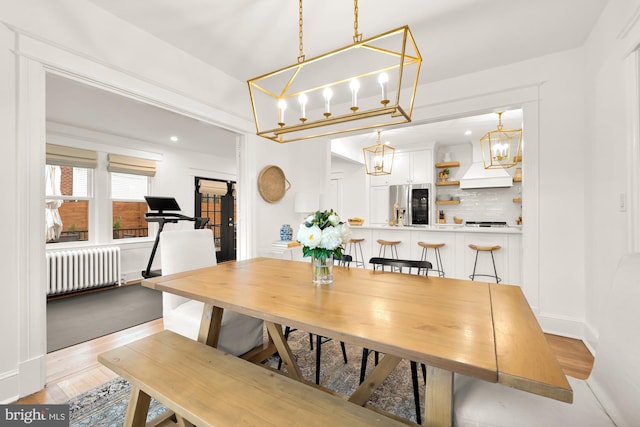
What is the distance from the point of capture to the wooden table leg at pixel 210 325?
5.68 ft

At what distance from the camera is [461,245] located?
13.3 feet

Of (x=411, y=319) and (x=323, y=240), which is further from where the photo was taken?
(x=323, y=240)

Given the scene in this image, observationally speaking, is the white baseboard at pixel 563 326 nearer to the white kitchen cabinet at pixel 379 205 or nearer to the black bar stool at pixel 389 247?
the black bar stool at pixel 389 247

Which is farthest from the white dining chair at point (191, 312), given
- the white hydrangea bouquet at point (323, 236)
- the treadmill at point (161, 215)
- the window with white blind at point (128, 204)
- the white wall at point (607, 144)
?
the window with white blind at point (128, 204)

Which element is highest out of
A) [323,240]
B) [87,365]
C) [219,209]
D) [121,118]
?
[121,118]

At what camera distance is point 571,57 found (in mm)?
Answer: 2680

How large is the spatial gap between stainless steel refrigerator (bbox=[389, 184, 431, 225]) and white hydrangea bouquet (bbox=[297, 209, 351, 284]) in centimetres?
496

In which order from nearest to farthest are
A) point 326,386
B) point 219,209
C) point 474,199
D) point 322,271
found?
1. point 322,271
2. point 326,386
3. point 474,199
4. point 219,209

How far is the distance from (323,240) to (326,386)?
105 centimetres

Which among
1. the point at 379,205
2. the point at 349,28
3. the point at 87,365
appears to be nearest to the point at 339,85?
the point at 349,28

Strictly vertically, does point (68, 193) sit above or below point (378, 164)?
below

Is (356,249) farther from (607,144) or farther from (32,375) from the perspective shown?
(32,375)

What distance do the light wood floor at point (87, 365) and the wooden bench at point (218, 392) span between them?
0.89 meters

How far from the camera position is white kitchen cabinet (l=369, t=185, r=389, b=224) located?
272 inches
